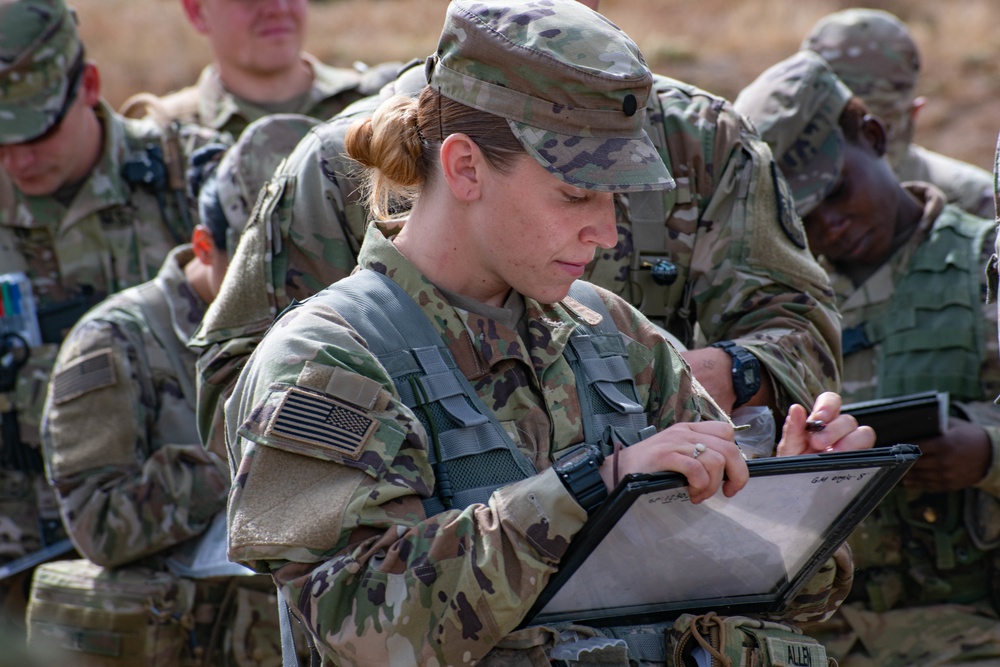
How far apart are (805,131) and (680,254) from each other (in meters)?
1.65

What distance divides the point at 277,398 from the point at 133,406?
8.56ft

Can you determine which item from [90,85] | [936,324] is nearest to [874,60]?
[936,324]

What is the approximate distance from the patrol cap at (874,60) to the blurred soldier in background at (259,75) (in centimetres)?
240

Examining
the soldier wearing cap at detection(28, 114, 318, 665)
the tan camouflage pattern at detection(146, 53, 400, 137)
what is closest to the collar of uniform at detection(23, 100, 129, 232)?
the tan camouflage pattern at detection(146, 53, 400, 137)

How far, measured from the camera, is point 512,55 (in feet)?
8.05

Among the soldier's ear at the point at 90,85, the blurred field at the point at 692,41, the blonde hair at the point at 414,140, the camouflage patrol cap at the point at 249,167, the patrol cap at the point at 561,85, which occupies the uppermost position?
the patrol cap at the point at 561,85

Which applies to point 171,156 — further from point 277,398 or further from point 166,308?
point 277,398

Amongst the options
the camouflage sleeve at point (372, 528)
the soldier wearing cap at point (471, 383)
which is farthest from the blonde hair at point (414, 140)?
the camouflage sleeve at point (372, 528)

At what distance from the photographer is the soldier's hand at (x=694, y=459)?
2188mm

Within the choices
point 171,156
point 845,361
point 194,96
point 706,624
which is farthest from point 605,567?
point 194,96

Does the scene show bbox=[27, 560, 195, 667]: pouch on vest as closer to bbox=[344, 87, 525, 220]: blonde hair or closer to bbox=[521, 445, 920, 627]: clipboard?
bbox=[344, 87, 525, 220]: blonde hair

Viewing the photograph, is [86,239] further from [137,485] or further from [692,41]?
[692,41]

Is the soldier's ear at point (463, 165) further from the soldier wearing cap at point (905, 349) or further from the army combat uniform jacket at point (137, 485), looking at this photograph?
the soldier wearing cap at point (905, 349)

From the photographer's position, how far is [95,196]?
599cm
